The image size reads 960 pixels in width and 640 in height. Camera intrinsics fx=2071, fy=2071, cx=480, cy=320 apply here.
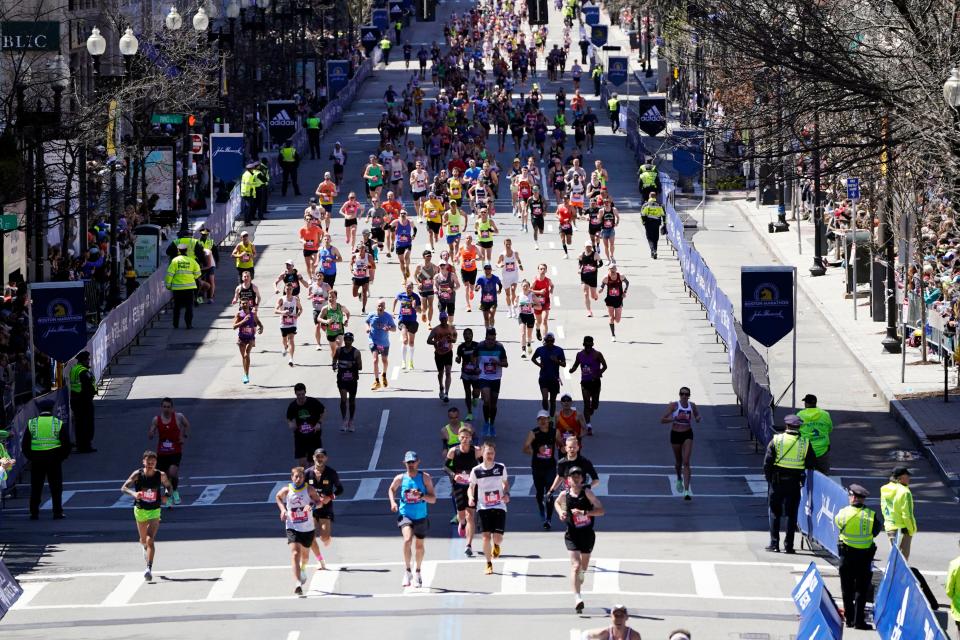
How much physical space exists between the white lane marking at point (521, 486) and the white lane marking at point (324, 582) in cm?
523

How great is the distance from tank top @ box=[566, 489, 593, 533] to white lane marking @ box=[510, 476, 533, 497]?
6.41 m

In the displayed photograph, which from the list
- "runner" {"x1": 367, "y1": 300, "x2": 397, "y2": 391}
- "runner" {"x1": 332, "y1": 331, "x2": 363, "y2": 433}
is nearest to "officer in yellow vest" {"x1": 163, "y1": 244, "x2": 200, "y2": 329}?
"runner" {"x1": 367, "y1": 300, "x2": 397, "y2": 391}

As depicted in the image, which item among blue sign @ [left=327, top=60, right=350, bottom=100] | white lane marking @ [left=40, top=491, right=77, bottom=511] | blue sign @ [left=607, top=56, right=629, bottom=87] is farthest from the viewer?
blue sign @ [left=327, top=60, right=350, bottom=100]

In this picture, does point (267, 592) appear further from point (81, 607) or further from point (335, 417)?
point (335, 417)

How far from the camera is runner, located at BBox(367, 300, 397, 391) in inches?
1351

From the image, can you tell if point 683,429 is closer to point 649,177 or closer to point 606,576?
point 606,576

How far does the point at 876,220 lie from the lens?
43.2 m

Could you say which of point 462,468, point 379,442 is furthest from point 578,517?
point 379,442

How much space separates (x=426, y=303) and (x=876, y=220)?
1026 centimetres

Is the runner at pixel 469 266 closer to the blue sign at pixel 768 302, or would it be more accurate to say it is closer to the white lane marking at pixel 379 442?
the white lane marking at pixel 379 442

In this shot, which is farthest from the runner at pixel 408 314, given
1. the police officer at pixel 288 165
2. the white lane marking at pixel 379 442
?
the police officer at pixel 288 165

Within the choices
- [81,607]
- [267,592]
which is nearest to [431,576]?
[267,592]

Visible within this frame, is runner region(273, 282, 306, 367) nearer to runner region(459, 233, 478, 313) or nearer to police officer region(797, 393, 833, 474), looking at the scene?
runner region(459, 233, 478, 313)

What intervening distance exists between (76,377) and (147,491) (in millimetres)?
8532
